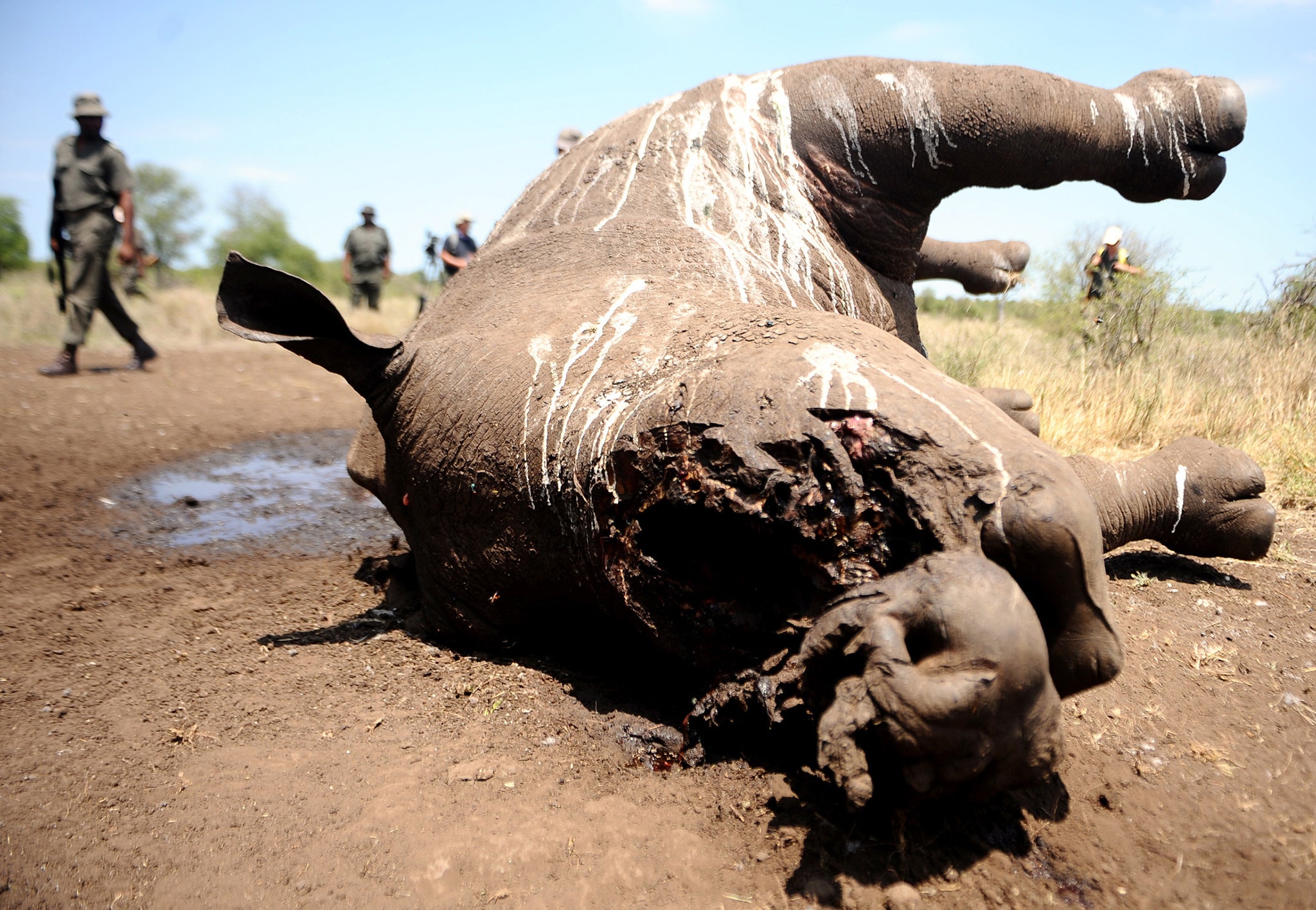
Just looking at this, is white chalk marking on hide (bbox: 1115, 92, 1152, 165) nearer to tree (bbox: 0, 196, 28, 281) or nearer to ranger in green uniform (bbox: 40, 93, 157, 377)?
ranger in green uniform (bbox: 40, 93, 157, 377)

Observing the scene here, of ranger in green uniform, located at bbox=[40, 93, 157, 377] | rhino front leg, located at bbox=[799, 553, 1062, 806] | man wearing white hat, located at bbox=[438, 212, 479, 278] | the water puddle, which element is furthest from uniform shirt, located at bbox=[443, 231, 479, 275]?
rhino front leg, located at bbox=[799, 553, 1062, 806]

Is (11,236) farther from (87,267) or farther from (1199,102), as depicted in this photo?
(1199,102)

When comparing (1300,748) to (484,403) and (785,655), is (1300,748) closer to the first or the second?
(785,655)

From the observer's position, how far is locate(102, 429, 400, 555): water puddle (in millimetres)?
4297

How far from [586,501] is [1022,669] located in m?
1.06

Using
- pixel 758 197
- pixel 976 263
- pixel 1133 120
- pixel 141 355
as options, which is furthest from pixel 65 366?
pixel 1133 120

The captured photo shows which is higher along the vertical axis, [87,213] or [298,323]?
[298,323]

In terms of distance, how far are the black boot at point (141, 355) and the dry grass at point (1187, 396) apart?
7342 millimetres

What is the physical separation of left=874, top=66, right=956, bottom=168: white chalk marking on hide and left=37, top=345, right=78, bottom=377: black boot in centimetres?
746

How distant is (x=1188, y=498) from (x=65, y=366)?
8.56m

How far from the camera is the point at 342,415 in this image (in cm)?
753

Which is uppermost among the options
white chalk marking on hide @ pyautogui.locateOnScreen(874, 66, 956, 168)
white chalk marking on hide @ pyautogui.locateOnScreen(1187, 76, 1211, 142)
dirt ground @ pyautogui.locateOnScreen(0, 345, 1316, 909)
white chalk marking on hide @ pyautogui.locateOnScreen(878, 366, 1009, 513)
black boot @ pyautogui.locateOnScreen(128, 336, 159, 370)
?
white chalk marking on hide @ pyautogui.locateOnScreen(1187, 76, 1211, 142)

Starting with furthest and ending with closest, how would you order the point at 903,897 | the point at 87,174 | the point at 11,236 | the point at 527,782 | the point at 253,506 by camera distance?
the point at 11,236 → the point at 87,174 → the point at 253,506 → the point at 527,782 → the point at 903,897

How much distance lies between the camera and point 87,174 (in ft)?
24.6
